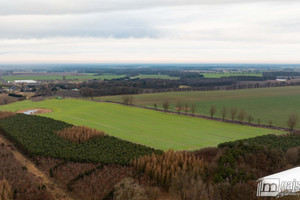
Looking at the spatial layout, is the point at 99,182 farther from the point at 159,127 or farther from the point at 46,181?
the point at 159,127

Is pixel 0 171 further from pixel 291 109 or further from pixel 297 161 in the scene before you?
pixel 291 109

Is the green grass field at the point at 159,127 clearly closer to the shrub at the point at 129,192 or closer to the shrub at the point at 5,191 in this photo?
the shrub at the point at 129,192

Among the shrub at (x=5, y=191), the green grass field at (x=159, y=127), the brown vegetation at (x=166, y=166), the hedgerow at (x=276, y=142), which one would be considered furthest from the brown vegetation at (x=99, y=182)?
the hedgerow at (x=276, y=142)

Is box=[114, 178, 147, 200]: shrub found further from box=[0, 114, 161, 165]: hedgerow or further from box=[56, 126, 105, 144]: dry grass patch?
box=[56, 126, 105, 144]: dry grass patch

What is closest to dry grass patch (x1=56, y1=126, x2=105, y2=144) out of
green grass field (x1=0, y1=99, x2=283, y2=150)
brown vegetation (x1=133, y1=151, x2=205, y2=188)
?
green grass field (x1=0, y1=99, x2=283, y2=150)

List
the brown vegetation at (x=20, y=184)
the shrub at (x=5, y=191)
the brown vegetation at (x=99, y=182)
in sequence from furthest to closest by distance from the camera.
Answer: the brown vegetation at (x=99, y=182), the brown vegetation at (x=20, y=184), the shrub at (x=5, y=191)

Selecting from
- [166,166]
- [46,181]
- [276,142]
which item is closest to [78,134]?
[46,181]
